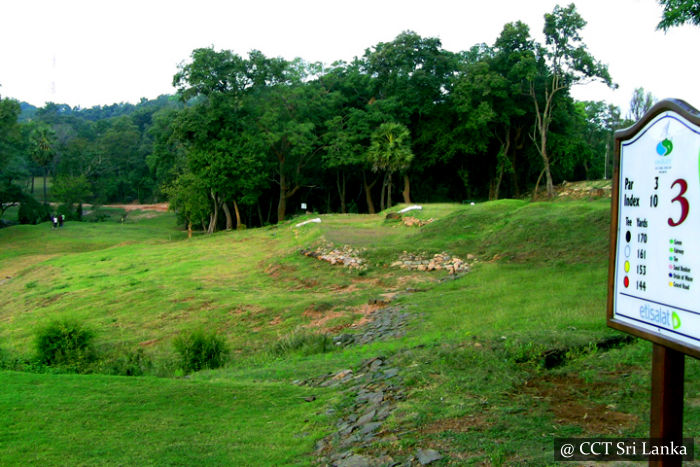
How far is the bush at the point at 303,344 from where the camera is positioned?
10383 millimetres

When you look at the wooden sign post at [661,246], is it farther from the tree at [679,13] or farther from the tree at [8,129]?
the tree at [8,129]

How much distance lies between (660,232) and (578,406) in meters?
2.57

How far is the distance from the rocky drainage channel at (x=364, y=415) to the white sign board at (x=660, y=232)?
2.03m

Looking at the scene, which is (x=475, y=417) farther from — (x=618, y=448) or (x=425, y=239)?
(x=425, y=239)

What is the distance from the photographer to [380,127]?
138 feet

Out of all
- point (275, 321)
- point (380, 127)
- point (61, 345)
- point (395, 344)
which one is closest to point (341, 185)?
point (380, 127)

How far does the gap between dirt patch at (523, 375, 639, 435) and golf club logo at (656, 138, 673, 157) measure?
2476 millimetres

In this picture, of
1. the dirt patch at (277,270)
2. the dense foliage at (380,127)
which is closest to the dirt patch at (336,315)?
the dirt patch at (277,270)

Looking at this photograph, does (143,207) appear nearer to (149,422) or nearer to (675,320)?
(149,422)

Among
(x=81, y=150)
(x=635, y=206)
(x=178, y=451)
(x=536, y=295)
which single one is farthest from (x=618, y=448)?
(x=81, y=150)

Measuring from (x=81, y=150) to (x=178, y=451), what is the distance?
229 feet

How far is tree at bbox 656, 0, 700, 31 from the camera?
31.7ft

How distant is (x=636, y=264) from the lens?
3.42 meters

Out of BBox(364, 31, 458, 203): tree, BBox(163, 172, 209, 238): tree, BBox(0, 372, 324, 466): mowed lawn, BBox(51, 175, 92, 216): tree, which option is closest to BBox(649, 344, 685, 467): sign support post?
BBox(0, 372, 324, 466): mowed lawn
